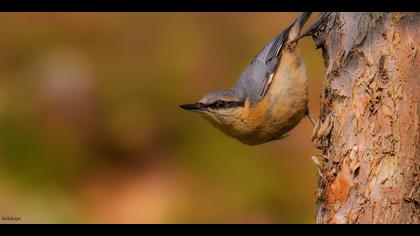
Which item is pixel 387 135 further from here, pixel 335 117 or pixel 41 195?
pixel 41 195

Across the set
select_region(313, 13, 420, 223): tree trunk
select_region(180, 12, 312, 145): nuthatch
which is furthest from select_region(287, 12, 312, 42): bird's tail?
select_region(313, 13, 420, 223): tree trunk

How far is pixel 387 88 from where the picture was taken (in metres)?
3.97

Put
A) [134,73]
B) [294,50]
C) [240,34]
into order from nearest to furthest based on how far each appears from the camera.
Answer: [294,50]
[134,73]
[240,34]

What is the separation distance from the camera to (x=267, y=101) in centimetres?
539

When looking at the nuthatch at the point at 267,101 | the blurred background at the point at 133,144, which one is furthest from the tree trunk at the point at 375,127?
the blurred background at the point at 133,144

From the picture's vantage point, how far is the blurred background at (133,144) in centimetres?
653

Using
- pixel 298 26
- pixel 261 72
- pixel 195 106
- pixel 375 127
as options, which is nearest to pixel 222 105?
pixel 195 106

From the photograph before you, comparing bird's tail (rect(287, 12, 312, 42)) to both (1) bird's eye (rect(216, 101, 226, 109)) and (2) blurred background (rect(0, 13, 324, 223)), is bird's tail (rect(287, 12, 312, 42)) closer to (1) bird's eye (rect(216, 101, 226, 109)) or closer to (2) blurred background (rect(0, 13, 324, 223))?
(1) bird's eye (rect(216, 101, 226, 109))

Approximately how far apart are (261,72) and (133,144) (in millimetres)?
2176

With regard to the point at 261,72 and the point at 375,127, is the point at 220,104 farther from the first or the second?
the point at 375,127

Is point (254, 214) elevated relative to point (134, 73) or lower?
lower
